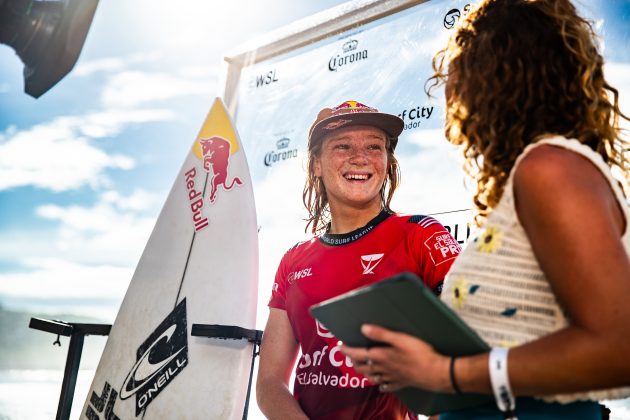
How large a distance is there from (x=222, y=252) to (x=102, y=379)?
2.61ft

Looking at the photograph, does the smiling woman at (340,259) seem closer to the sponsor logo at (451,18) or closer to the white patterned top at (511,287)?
the sponsor logo at (451,18)

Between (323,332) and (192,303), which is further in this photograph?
(192,303)

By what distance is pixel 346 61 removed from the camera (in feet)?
9.93

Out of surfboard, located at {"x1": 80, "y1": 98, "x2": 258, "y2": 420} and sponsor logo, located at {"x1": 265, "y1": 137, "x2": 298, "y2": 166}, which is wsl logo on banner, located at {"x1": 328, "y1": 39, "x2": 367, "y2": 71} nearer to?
sponsor logo, located at {"x1": 265, "y1": 137, "x2": 298, "y2": 166}

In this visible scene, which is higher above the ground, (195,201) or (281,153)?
(281,153)

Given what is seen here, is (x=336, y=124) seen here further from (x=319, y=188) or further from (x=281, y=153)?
(x=281, y=153)

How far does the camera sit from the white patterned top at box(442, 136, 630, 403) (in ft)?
2.77

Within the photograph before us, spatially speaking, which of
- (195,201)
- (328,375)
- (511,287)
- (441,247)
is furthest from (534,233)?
(195,201)

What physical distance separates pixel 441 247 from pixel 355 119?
23.2 inches

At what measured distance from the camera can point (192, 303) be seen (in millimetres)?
2658

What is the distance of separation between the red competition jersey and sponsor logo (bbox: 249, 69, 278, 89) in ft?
5.10

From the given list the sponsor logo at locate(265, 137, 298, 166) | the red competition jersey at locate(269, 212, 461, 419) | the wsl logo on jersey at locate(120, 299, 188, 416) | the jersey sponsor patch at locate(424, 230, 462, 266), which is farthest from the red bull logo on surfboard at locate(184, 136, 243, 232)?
the jersey sponsor patch at locate(424, 230, 462, 266)

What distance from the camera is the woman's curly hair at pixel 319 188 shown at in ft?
7.57

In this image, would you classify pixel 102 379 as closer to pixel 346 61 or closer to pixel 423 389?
pixel 346 61
